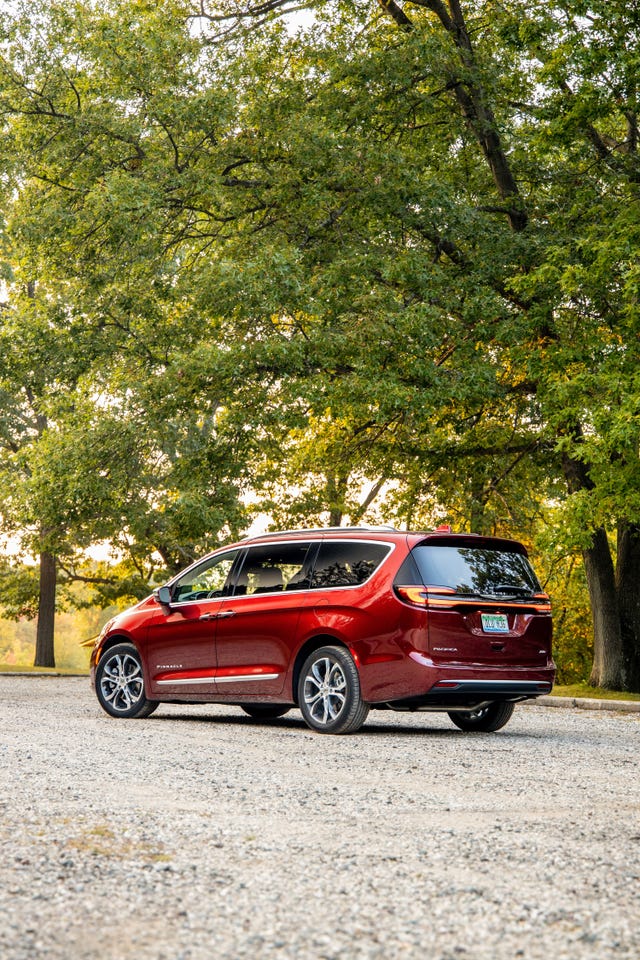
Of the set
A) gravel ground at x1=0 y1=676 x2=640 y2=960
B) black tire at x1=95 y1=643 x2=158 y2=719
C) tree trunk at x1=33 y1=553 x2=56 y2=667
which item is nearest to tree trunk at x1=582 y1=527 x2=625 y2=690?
black tire at x1=95 y1=643 x2=158 y2=719

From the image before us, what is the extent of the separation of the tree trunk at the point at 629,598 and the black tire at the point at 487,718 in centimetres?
943

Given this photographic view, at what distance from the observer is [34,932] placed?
362 centimetres

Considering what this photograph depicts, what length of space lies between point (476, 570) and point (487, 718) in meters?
1.96

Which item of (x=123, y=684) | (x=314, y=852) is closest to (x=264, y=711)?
(x=123, y=684)

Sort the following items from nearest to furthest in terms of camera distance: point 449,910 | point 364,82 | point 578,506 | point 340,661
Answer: point 449,910 < point 340,661 < point 578,506 < point 364,82

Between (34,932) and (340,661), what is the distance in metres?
6.88

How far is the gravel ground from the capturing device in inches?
144

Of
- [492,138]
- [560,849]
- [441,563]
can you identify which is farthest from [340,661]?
[492,138]

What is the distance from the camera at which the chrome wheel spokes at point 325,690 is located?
10531 mm

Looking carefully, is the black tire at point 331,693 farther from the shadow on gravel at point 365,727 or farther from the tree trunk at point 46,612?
the tree trunk at point 46,612

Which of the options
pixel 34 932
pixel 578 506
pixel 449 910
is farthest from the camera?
pixel 578 506

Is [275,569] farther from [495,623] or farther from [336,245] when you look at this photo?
[336,245]

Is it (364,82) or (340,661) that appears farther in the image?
(364,82)

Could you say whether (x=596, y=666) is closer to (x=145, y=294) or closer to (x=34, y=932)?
(x=145, y=294)
